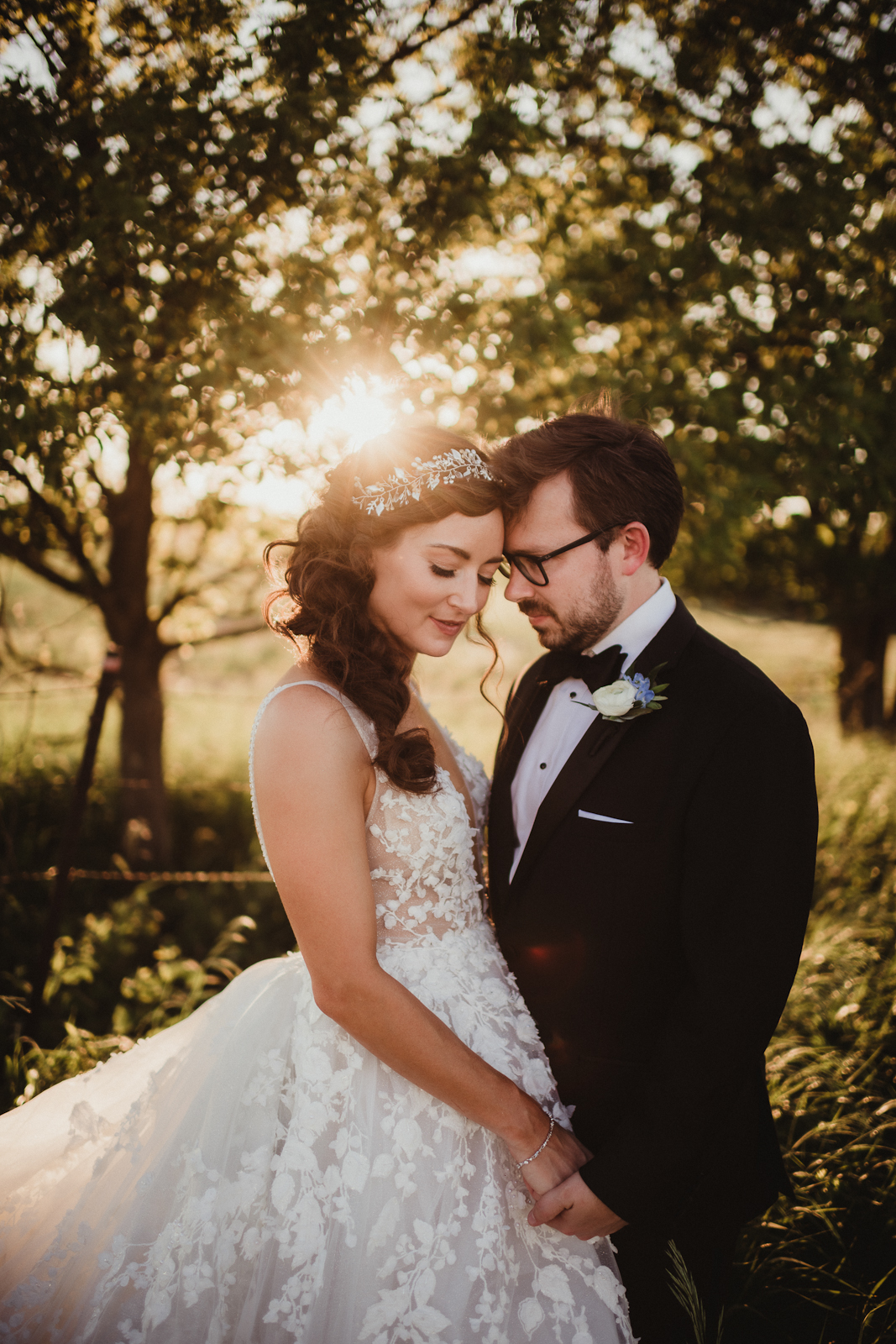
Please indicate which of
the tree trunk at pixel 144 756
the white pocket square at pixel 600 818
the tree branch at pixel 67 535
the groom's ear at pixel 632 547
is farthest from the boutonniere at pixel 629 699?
the tree trunk at pixel 144 756

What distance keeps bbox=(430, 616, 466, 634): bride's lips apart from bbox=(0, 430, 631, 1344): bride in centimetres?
3

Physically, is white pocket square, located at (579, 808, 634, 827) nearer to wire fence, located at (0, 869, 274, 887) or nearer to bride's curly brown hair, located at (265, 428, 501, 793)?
bride's curly brown hair, located at (265, 428, 501, 793)

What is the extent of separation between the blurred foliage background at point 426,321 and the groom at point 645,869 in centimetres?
61

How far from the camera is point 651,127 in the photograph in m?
3.78

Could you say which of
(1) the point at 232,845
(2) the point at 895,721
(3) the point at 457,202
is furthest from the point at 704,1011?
(2) the point at 895,721

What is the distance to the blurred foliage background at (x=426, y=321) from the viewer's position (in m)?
2.64

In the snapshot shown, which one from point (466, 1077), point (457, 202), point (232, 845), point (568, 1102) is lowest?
point (232, 845)

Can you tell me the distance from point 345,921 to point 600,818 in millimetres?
752

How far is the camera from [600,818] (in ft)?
6.72

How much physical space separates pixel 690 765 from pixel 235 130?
2.85 m

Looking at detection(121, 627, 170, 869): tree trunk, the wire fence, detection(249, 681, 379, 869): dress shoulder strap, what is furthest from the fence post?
detection(249, 681, 379, 869): dress shoulder strap

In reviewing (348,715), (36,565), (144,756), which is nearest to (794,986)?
(348,715)

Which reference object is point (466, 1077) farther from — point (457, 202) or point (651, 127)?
point (651, 127)

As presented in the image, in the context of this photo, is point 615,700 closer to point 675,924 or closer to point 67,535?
point 675,924
